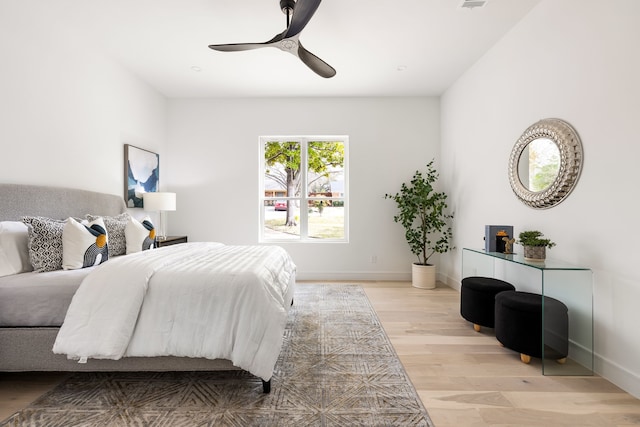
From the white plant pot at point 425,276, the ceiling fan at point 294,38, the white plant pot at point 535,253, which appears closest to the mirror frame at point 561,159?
the white plant pot at point 535,253

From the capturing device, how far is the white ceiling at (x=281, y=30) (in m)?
2.60

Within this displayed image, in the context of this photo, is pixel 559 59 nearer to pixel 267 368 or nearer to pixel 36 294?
pixel 267 368

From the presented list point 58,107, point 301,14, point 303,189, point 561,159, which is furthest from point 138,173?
point 561,159

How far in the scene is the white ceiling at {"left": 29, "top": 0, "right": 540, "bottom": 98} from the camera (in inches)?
103

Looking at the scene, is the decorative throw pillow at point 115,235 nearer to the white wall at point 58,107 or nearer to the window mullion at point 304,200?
the white wall at point 58,107

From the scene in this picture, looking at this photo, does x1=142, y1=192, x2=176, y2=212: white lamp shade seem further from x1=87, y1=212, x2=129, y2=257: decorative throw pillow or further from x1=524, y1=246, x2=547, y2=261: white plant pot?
x1=524, y1=246, x2=547, y2=261: white plant pot

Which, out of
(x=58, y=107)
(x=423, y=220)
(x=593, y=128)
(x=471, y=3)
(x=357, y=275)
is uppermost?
(x=471, y=3)

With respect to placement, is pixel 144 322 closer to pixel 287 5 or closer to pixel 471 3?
pixel 287 5

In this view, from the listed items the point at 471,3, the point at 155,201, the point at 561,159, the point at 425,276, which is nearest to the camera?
the point at 561,159

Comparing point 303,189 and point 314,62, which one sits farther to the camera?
point 303,189

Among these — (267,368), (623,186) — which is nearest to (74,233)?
(267,368)

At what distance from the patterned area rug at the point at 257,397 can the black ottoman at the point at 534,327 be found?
35.6 inches

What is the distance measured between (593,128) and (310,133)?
3.43 m

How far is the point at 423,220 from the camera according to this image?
14.2 ft
